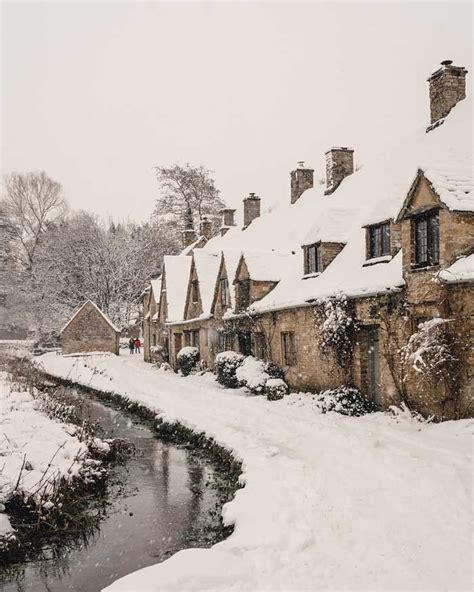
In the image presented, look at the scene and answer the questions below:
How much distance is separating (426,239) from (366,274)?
263 cm

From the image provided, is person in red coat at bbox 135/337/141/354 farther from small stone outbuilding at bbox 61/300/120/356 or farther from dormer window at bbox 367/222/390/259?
dormer window at bbox 367/222/390/259

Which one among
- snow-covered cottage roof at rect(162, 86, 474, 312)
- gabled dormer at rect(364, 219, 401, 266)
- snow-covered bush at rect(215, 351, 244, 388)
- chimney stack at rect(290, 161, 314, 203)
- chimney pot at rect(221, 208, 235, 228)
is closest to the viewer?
snow-covered cottage roof at rect(162, 86, 474, 312)

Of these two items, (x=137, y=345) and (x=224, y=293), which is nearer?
(x=224, y=293)

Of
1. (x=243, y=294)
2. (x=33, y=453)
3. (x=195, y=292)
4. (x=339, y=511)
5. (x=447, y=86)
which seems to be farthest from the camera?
(x=195, y=292)

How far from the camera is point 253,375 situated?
19375 millimetres

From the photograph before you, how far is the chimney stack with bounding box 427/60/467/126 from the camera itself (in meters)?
18.6

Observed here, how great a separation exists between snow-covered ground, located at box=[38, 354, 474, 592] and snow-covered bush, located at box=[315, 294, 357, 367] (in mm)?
2239

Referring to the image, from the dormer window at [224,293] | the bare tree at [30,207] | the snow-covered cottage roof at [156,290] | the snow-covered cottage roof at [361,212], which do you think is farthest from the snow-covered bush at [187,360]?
the bare tree at [30,207]

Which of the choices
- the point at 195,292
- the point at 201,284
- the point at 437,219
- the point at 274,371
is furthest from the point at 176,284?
the point at 437,219

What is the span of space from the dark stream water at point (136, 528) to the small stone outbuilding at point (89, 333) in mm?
29026

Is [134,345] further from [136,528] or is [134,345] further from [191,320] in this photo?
[136,528]

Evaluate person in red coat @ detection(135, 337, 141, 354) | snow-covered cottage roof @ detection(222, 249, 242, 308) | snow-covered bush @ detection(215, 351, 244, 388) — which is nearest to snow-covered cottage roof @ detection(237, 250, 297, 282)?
snow-covered cottage roof @ detection(222, 249, 242, 308)

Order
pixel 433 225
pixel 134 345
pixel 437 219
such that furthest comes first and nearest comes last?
1. pixel 134 345
2. pixel 433 225
3. pixel 437 219

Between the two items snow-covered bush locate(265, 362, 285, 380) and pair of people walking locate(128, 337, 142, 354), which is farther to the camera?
pair of people walking locate(128, 337, 142, 354)
